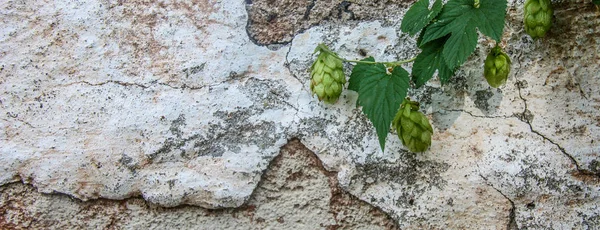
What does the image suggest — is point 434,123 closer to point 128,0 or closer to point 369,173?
point 369,173

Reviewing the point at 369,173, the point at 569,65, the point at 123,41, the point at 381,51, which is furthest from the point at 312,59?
the point at 569,65

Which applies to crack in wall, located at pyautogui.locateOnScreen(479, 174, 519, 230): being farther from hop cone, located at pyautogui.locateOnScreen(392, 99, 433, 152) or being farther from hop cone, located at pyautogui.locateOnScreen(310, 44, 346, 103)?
hop cone, located at pyautogui.locateOnScreen(310, 44, 346, 103)

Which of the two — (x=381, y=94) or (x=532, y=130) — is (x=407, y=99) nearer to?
(x=381, y=94)

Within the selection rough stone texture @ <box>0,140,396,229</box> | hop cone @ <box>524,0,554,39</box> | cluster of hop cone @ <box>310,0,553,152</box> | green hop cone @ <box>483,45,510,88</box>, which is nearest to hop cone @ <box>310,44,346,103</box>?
cluster of hop cone @ <box>310,0,553,152</box>

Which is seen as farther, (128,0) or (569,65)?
(128,0)

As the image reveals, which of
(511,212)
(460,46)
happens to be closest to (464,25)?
(460,46)

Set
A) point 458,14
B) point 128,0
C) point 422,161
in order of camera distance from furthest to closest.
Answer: point 128,0, point 422,161, point 458,14

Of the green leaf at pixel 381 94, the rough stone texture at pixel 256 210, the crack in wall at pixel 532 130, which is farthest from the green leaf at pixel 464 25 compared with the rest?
the rough stone texture at pixel 256 210
